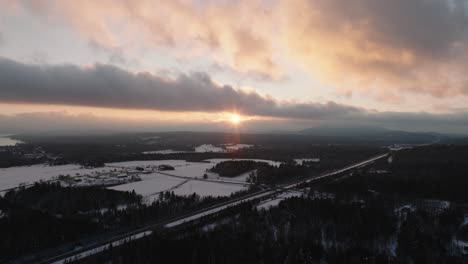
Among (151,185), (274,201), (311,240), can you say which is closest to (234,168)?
(151,185)

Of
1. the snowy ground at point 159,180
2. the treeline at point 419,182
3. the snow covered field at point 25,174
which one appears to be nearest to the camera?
the treeline at point 419,182

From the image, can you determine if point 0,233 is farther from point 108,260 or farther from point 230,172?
point 230,172

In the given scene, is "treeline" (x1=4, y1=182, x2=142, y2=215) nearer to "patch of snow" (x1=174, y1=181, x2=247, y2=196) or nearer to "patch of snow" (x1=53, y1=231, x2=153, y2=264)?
"patch of snow" (x1=174, y1=181, x2=247, y2=196)

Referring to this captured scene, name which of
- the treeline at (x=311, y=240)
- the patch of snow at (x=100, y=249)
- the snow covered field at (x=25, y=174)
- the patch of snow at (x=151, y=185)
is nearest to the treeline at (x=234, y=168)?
the patch of snow at (x=151, y=185)

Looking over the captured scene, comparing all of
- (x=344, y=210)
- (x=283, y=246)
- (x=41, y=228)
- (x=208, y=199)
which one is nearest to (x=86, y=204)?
(x=41, y=228)

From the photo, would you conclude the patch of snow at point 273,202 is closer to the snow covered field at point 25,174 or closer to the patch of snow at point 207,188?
the patch of snow at point 207,188

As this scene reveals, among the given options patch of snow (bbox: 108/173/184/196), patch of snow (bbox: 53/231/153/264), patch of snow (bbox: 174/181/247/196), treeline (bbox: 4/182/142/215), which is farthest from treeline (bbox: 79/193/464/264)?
patch of snow (bbox: 108/173/184/196)

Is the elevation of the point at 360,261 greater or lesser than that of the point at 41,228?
lesser

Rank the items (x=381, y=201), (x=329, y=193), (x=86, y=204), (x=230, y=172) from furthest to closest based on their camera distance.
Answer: (x=230, y=172), (x=329, y=193), (x=381, y=201), (x=86, y=204)
